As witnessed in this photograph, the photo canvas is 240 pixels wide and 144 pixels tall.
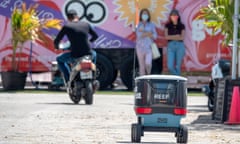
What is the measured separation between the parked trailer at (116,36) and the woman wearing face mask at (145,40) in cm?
50

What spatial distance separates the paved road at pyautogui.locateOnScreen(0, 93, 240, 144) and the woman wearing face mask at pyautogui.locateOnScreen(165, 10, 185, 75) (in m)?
4.80

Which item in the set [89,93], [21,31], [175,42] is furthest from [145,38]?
[89,93]

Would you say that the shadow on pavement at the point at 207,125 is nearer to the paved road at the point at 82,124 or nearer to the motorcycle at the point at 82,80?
the paved road at the point at 82,124

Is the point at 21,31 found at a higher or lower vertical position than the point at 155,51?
higher

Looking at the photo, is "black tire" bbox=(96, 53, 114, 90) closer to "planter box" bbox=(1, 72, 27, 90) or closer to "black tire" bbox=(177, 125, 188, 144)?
"planter box" bbox=(1, 72, 27, 90)

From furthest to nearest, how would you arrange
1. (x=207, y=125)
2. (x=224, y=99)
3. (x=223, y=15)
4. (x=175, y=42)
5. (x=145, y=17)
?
1. (x=175, y=42)
2. (x=145, y=17)
3. (x=223, y=15)
4. (x=224, y=99)
5. (x=207, y=125)

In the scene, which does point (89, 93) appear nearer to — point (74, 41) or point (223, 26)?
point (74, 41)

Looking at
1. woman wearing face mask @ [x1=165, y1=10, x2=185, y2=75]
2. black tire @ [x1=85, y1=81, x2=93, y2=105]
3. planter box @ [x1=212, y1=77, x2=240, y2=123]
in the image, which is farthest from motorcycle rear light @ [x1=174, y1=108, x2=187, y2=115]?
A: woman wearing face mask @ [x1=165, y1=10, x2=185, y2=75]

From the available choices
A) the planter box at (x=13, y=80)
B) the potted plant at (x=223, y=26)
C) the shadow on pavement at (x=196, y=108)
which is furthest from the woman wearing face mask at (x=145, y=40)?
the potted plant at (x=223, y=26)

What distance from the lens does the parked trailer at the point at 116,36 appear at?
26.2m

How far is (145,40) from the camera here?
84.9 ft

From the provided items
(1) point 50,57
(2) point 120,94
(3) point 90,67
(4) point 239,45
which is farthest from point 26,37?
(4) point 239,45

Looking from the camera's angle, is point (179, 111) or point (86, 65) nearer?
point (179, 111)

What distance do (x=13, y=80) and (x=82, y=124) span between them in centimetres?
1100
